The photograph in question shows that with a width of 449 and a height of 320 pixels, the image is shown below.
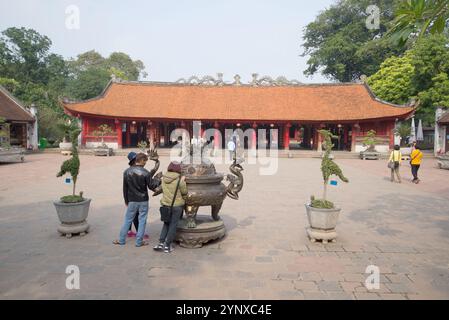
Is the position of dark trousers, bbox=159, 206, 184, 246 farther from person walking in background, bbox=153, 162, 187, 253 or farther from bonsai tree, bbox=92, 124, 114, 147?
bonsai tree, bbox=92, 124, 114, 147

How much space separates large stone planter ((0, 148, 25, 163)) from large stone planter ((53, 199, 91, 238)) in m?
14.4

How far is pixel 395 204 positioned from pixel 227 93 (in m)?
22.4

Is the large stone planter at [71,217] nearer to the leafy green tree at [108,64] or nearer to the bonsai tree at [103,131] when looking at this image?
the bonsai tree at [103,131]

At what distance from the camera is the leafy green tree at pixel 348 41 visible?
133ft

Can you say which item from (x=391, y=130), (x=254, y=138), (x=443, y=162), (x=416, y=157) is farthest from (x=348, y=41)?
(x=416, y=157)

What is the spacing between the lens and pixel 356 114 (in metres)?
26.0

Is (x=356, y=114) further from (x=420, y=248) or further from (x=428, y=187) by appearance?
(x=420, y=248)

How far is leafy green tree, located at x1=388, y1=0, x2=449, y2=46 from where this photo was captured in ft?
10.5

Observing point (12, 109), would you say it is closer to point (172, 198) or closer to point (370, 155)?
point (172, 198)

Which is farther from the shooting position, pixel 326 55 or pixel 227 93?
pixel 326 55

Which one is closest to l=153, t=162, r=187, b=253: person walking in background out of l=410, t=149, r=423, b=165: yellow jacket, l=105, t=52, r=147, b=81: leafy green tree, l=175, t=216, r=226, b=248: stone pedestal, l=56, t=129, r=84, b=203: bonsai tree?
l=175, t=216, r=226, b=248: stone pedestal

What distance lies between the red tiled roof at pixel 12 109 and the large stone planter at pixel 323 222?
78.4 feet

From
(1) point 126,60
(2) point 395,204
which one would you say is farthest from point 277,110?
(1) point 126,60

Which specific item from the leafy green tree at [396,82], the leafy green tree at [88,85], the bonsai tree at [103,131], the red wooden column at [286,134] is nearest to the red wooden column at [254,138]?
the red wooden column at [286,134]
